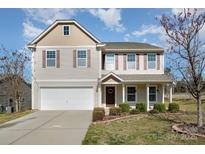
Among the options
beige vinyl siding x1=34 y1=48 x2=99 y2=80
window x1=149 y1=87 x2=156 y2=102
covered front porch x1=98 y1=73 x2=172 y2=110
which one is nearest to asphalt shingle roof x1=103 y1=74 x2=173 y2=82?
covered front porch x1=98 y1=73 x2=172 y2=110

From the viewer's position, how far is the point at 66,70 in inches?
1014

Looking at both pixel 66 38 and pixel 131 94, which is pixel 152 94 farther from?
pixel 66 38

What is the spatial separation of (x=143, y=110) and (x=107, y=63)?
21.3 ft

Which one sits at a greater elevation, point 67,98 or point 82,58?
point 82,58

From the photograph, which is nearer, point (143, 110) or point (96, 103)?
point (143, 110)

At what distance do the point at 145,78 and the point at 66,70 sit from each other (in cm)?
679

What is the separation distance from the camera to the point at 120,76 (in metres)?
26.1

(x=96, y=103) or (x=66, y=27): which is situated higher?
(x=66, y=27)

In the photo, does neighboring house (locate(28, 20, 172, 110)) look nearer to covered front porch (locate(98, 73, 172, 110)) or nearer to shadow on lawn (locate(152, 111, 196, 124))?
covered front porch (locate(98, 73, 172, 110))

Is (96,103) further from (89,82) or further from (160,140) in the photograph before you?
(160,140)

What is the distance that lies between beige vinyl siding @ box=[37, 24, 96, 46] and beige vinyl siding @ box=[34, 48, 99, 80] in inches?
23.9

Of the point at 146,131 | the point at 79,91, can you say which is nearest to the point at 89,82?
the point at 79,91

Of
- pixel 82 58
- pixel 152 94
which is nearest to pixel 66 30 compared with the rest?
pixel 82 58
